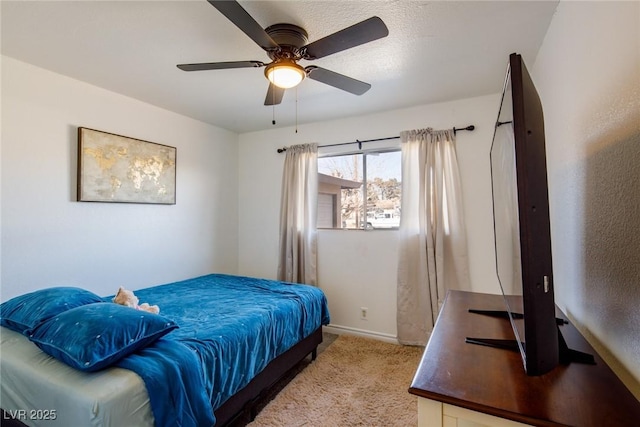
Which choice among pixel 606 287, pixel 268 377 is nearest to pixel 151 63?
pixel 268 377

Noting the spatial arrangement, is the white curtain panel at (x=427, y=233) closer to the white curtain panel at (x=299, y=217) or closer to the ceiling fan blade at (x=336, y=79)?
the white curtain panel at (x=299, y=217)

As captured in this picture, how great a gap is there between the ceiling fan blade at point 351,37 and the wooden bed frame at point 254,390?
2036 millimetres

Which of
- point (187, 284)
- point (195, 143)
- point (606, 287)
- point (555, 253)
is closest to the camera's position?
point (606, 287)

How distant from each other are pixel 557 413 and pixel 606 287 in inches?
25.8

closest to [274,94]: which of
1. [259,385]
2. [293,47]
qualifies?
[293,47]

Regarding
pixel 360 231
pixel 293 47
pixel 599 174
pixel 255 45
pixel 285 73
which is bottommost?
pixel 360 231

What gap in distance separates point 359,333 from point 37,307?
273 centimetres

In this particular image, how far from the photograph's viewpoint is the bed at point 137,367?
3.78 ft

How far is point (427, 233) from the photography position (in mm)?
2912

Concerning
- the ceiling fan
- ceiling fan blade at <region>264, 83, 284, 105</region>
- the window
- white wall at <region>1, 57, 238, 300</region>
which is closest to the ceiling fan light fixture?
the ceiling fan

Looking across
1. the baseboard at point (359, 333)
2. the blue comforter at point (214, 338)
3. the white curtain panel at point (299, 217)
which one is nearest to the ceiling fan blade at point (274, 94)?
the white curtain panel at point (299, 217)

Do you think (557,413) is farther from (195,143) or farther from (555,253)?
(195,143)

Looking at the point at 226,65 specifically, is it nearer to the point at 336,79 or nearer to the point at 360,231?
the point at 336,79

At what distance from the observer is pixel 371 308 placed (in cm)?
328
